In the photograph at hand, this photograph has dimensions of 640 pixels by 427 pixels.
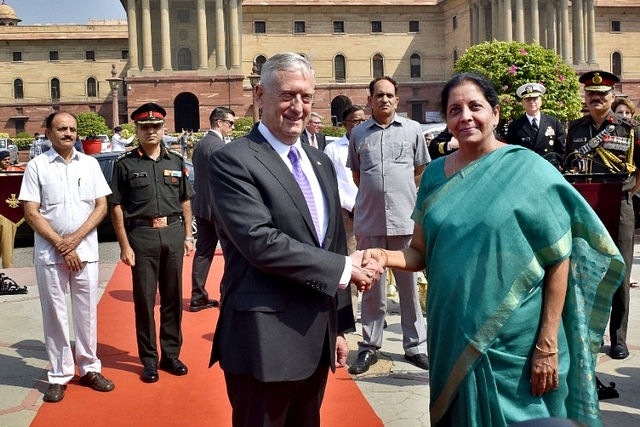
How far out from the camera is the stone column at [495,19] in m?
64.2

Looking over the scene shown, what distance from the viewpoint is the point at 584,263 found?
3.14m

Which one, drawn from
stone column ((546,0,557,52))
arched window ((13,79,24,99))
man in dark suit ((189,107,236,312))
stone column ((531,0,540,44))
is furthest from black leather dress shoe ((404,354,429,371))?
arched window ((13,79,24,99))

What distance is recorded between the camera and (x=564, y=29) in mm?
65562

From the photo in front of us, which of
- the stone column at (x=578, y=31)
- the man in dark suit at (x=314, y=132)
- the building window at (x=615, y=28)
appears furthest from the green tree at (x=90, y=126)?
the building window at (x=615, y=28)

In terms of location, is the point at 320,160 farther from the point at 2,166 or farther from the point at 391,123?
the point at 2,166

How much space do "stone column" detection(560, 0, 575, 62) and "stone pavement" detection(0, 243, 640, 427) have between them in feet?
201

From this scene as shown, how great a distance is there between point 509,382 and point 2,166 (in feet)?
32.2

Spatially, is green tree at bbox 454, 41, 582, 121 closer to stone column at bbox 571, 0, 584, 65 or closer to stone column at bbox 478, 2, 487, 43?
stone column at bbox 478, 2, 487, 43

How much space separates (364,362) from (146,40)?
5639 cm

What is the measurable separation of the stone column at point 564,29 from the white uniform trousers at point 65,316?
6441 cm

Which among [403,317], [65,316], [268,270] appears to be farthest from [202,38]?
[268,270]

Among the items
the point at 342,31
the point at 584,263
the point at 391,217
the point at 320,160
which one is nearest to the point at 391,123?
the point at 391,217

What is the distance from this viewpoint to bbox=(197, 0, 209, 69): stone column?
195 feet

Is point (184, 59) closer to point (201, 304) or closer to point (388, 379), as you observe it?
point (201, 304)
